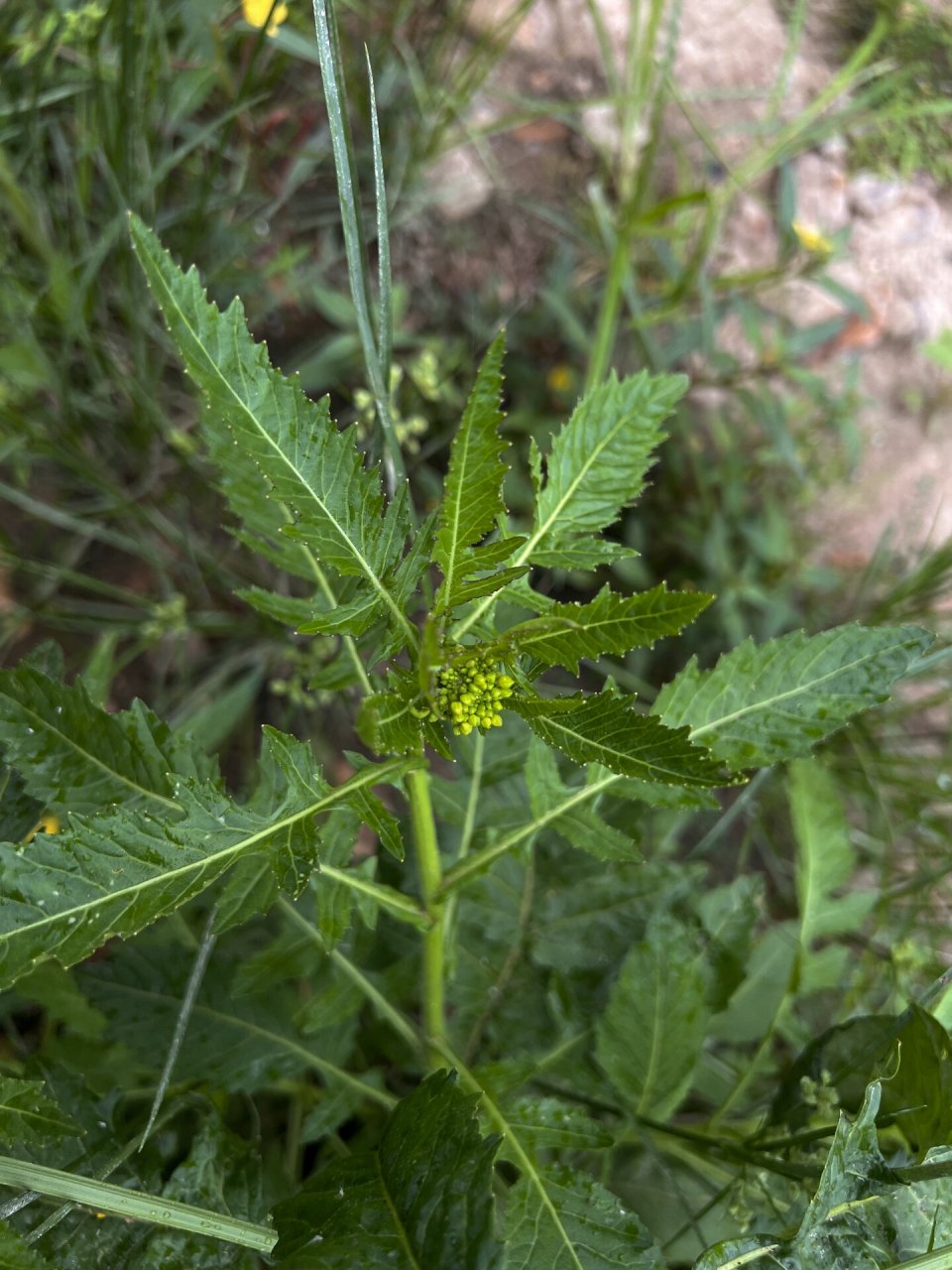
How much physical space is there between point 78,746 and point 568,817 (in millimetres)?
439

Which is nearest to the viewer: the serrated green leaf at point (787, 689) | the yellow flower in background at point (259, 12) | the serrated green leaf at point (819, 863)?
the serrated green leaf at point (787, 689)

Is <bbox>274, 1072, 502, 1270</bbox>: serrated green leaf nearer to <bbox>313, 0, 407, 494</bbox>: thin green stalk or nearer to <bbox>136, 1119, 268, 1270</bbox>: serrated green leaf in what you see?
<bbox>136, 1119, 268, 1270</bbox>: serrated green leaf

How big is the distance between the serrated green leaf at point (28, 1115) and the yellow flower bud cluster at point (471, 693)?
414mm

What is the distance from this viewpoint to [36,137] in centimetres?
124

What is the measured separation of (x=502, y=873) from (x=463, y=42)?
5.87ft

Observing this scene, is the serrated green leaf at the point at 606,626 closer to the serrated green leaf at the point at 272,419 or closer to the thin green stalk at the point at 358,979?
the serrated green leaf at the point at 272,419

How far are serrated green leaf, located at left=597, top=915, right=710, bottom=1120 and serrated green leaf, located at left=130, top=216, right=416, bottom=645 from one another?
65 centimetres

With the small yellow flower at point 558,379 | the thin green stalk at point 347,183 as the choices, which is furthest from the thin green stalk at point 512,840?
the small yellow flower at point 558,379

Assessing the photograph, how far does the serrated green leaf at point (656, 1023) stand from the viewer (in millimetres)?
1016

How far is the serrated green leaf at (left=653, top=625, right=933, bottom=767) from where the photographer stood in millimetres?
787

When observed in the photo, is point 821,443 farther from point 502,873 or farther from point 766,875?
point 502,873

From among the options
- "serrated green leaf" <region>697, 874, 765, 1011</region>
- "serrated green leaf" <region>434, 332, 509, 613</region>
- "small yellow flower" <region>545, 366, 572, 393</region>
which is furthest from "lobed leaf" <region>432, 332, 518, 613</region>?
"small yellow flower" <region>545, 366, 572, 393</region>

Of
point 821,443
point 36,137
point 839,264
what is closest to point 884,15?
point 839,264

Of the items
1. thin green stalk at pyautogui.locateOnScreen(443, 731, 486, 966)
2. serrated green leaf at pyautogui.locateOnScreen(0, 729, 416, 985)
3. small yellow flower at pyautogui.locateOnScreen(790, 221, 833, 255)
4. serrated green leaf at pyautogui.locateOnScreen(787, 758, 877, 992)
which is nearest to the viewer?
serrated green leaf at pyautogui.locateOnScreen(0, 729, 416, 985)
